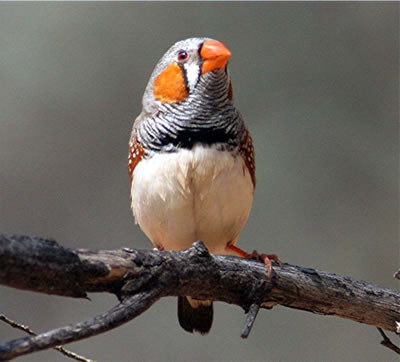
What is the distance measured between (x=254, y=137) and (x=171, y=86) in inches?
112

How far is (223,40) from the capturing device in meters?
7.14

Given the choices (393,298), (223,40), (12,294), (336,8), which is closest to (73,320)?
(12,294)

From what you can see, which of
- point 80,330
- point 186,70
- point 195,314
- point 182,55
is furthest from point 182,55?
point 80,330

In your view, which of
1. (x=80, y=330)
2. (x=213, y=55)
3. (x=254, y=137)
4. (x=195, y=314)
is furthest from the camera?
(x=254, y=137)

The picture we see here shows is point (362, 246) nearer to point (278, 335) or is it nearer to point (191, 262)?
point (278, 335)

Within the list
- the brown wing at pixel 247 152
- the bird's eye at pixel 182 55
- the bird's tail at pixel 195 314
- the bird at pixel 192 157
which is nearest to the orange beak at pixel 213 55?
the bird at pixel 192 157

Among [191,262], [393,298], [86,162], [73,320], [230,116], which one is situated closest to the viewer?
[191,262]

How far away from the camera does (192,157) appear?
3711 mm

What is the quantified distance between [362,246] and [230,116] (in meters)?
3.25

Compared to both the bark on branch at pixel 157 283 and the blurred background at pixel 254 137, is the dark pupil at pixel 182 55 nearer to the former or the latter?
the bark on branch at pixel 157 283

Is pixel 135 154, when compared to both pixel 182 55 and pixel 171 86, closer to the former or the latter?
pixel 171 86

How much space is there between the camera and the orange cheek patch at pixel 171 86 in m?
4.05

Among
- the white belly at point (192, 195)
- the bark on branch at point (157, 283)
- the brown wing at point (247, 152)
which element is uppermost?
the brown wing at point (247, 152)

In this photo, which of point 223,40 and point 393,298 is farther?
point 223,40
